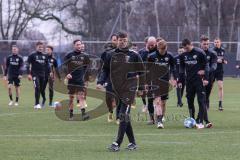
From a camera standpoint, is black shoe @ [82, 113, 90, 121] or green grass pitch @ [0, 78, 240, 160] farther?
black shoe @ [82, 113, 90, 121]

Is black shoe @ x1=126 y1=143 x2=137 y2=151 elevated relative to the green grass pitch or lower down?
elevated

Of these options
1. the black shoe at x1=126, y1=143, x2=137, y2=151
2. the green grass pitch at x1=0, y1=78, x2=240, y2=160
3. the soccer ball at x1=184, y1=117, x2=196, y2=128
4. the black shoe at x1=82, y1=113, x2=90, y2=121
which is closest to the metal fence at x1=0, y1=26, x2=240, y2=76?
the black shoe at x1=82, y1=113, x2=90, y2=121

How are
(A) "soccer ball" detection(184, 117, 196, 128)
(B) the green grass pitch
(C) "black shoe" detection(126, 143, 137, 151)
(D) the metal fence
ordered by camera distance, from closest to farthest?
(B) the green grass pitch < (C) "black shoe" detection(126, 143, 137, 151) < (A) "soccer ball" detection(184, 117, 196, 128) < (D) the metal fence

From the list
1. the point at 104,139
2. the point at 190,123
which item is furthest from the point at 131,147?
the point at 190,123

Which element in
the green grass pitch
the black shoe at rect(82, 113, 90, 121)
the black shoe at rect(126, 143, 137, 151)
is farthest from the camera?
the black shoe at rect(82, 113, 90, 121)

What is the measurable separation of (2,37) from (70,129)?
49.8m

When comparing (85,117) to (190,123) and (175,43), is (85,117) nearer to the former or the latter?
(190,123)

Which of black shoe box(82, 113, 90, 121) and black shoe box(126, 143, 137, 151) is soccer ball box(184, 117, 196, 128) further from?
black shoe box(126, 143, 137, 151)

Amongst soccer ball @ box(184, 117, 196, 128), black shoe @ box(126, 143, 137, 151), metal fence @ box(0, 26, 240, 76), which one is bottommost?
metal fence @ box(0, 26, 240, 76)

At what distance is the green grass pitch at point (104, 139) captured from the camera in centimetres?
1148

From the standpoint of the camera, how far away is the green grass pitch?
11484mm

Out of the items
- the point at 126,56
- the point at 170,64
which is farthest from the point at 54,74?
the point at 126,56

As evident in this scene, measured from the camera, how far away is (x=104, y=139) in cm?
1388

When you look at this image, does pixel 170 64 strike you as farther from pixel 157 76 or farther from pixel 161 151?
pixel 161 151
